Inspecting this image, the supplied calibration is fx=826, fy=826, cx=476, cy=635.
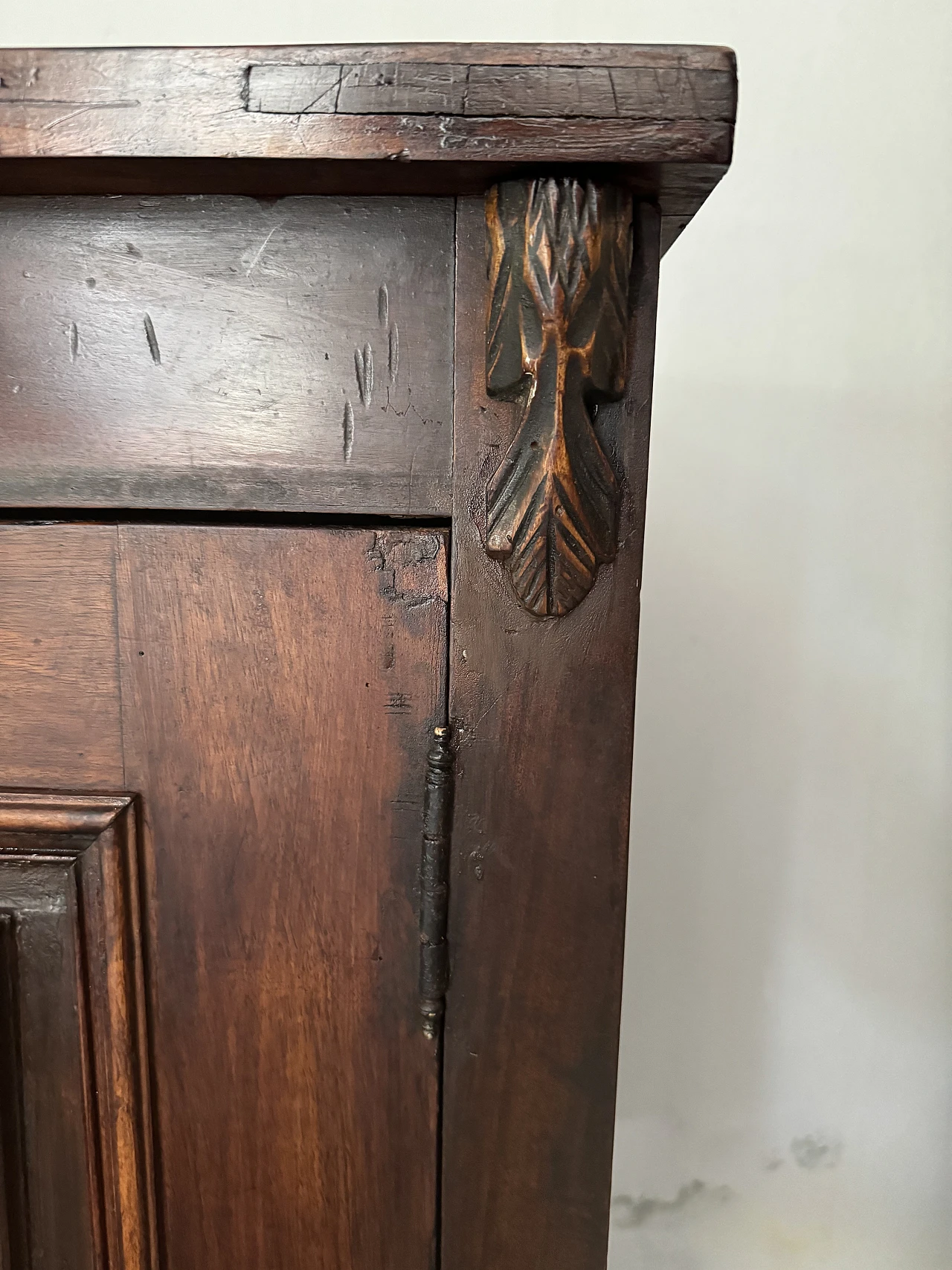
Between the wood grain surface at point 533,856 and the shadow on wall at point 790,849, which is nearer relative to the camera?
the wood grain surface at point 533,856

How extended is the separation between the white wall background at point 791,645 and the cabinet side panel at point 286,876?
1.98ft

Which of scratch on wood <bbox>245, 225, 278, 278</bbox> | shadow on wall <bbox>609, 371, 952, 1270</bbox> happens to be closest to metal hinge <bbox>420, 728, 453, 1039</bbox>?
scratch on wood <bbox>245, 225, 278, 278</bbox>

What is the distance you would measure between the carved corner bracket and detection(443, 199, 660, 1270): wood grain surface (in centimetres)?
1

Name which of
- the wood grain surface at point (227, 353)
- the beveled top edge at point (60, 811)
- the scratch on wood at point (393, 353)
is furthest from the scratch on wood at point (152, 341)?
the beveled top edge at point (60, 811)

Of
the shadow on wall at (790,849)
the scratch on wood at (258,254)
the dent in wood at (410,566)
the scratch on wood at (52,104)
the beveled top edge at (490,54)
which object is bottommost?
the shadow on wall at (790,849)

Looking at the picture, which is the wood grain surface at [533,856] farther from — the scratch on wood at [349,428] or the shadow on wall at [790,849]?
the shadow on wall at [790,849]

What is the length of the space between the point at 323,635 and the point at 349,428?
0.31 feet

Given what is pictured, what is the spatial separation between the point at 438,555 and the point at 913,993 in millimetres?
938

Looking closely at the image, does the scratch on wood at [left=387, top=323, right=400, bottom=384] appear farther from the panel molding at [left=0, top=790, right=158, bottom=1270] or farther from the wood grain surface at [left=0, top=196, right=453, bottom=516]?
the panel molding at [left=0, top=790, right=158, bottom=1270]

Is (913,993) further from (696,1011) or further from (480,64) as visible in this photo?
(480,64)

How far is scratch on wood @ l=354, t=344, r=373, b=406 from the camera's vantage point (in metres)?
0.36

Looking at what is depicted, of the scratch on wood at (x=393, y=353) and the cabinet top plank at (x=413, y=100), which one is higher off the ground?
the cabinet top plank at (x=413, y=100)

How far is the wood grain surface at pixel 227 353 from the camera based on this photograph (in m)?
0.36

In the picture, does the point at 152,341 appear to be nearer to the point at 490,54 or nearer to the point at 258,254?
the point at 258,254
